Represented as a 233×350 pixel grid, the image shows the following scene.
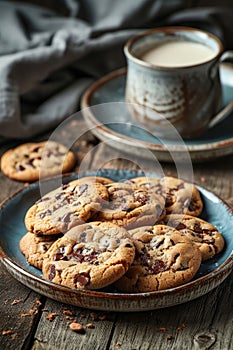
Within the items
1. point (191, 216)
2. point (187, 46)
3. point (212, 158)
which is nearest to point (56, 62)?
point (187, 46)

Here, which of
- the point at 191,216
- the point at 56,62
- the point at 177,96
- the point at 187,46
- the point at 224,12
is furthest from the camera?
the point at 224,12

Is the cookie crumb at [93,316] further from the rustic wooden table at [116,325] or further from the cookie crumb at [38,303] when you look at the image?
the cookie crumb at [38,303]

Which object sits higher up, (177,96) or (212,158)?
(177,96)

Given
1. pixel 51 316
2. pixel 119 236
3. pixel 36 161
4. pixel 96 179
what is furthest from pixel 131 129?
pixel 51 316

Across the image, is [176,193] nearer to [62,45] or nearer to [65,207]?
[65,207]

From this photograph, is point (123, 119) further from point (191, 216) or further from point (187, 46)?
point (191, 216)

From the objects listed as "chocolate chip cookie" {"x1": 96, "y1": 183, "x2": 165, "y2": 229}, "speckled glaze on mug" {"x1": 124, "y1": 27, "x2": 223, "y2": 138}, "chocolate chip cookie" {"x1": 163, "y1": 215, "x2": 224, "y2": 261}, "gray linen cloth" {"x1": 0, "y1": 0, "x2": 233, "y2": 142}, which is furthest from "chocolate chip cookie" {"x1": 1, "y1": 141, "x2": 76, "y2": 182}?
"chocolate chip cookie" {"x1": 163, "y1": 215, "x2": 224, "y2": 261}
